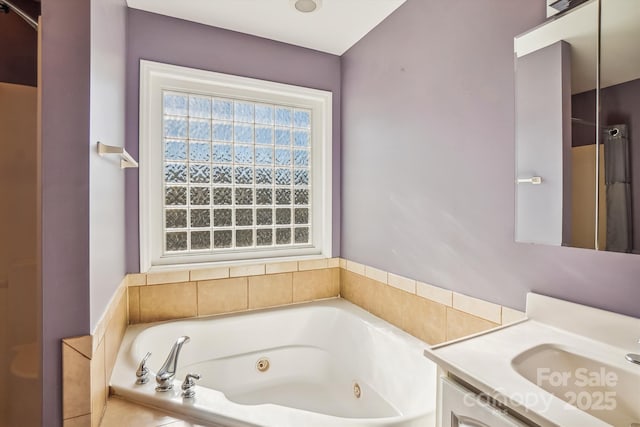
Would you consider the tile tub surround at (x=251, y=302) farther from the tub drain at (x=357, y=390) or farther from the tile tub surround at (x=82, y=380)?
the tub drain at (x=357, y=390)

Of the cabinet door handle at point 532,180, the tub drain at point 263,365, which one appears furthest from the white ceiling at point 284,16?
the tub drain at point 263,365

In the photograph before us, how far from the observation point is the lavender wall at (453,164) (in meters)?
1.20

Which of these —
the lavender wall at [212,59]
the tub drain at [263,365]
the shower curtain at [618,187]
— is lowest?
A: the tub drain at [263,365]

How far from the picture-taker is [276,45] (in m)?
2.29

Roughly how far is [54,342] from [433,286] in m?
1.59

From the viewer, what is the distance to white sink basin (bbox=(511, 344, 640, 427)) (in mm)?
871

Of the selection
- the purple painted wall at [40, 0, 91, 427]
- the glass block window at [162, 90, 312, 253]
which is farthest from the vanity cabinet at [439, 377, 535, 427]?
the glass block window at [162, 90, 312, 253]

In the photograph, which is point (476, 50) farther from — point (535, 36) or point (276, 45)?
point (276, 45)

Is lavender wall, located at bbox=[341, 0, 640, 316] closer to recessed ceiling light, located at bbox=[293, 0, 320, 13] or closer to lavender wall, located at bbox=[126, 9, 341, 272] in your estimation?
lavender wall, located at bbox=[126, 9, 341, 272]

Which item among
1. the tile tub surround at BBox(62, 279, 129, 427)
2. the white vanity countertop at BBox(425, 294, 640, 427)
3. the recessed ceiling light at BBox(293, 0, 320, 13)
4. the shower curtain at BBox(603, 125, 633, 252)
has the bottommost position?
the tile tub surround at BBox(62, 279, 129, 427)

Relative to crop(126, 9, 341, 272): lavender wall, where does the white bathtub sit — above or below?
below

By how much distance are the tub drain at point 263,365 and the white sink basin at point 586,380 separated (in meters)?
1.61

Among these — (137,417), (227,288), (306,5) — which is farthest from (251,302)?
(306,5)

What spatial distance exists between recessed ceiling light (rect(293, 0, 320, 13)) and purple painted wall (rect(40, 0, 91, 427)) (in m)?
1.13
